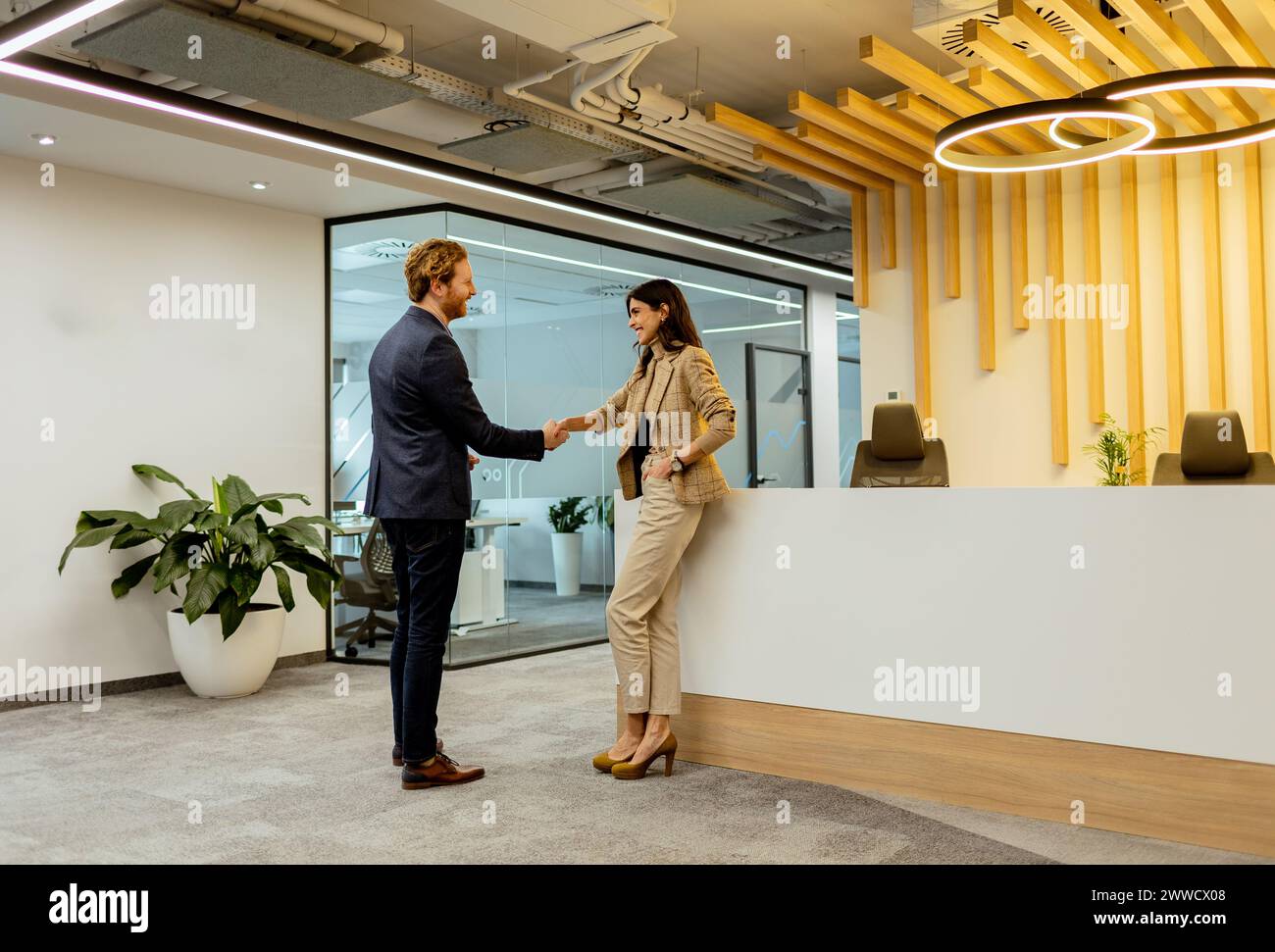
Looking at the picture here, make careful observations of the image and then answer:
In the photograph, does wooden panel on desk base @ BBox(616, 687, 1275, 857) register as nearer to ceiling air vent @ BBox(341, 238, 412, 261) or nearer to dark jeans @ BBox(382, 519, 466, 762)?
dark jeans @ BBox(382, 519, 466, 762)

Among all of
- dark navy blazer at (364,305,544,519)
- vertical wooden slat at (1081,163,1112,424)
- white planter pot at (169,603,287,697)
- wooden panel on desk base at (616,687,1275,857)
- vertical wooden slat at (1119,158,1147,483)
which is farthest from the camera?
vertical wooden slat at (1081,163,1112,424)

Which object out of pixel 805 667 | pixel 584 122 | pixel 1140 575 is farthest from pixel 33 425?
pixel 1140 575

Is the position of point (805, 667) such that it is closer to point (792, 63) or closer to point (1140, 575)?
point (1140, 575)

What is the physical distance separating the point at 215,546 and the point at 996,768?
12.5 feet

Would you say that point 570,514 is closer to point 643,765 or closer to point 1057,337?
point 1057,337

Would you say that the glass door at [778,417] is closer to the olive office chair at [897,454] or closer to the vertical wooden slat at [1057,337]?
the vertical wooden slat at [1057,337]

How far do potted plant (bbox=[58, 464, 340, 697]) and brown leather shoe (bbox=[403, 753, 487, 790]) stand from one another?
197 centimetres

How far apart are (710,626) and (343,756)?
1.45 metres

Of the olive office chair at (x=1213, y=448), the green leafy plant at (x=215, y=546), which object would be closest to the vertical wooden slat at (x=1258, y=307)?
the olive office chair at (x=1213, y=448)

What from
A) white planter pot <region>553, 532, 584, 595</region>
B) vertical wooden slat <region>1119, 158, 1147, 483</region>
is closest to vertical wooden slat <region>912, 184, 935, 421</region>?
vertical wooden slat <region>1119, 158, 1147, 483</region>

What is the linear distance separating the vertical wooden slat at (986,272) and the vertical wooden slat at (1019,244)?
124mm

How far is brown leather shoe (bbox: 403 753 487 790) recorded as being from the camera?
11.6 ft

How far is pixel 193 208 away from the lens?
5969mm

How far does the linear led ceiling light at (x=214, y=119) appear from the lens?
364 cm
